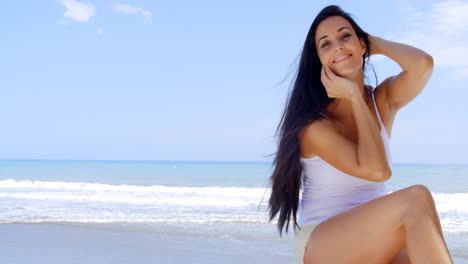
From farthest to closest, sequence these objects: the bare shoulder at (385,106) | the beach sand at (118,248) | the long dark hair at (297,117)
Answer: the beach sand at (118,248)
the bare shoulder at (385,106)
the long dark hair at (297,117)

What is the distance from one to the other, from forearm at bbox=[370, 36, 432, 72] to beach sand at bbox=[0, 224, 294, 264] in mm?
2562

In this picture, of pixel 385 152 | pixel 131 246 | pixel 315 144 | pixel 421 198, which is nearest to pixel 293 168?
pixel 315 144

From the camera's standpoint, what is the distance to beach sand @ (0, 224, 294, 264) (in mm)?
4414

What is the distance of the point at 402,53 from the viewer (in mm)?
2557

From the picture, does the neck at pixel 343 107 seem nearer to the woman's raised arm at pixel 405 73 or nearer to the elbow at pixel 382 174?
the woman's raised arm at pixel 405 73

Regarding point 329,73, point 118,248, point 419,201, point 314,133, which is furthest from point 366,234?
point 118,248

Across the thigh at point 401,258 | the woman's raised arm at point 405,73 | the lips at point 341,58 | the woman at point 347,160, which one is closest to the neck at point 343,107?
the woman at point 347,160

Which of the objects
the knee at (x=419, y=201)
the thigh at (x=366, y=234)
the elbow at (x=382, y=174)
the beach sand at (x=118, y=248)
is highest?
the elbow at (x=382, y=174)

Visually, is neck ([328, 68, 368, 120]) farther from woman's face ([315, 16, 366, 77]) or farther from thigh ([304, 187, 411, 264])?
thigh ([304, 187, 411, 264])

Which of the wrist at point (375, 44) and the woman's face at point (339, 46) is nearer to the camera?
the woman's face at point (339, 46)

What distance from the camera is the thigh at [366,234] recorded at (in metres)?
1.83

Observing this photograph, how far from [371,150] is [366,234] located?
1.30 ft

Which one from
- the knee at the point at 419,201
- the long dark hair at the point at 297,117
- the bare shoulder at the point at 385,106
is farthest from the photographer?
the bare shoulder at the point at 385,106

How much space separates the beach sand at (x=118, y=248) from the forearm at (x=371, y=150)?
263 centimetres
